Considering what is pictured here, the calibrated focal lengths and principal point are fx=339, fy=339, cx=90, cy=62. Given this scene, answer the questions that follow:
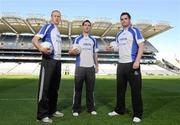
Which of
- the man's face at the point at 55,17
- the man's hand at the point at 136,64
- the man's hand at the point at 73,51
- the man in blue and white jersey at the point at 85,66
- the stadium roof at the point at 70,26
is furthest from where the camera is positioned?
the stadium roof at the point at 70,26

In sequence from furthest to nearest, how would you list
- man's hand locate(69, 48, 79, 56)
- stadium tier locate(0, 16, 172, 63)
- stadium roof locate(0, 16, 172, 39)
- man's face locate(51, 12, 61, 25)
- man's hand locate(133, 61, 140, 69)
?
stadium tier locate(0, 16, 172, 63) → stadium roof locate(0, 16, 172, 39) → man's hand locate(69, 48, 79, 56) → man's face locate(51, 12, 61, 25) → man's hand locate(133, 61, 140, 69)

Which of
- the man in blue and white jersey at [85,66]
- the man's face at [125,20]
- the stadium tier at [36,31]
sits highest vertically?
the stadium tier at [36,31]

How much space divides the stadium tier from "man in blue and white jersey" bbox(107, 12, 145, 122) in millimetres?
64158

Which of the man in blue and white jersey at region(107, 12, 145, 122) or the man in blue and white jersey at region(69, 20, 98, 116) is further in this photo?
the man in blue and white jersey at region(69, 20, 98, 116)

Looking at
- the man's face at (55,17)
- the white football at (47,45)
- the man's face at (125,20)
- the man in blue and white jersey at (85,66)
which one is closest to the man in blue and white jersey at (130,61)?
the man's face at (125,20)

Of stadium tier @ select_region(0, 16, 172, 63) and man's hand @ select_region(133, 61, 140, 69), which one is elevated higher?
stadium tier @ select_region(0, 16, 172, 63)

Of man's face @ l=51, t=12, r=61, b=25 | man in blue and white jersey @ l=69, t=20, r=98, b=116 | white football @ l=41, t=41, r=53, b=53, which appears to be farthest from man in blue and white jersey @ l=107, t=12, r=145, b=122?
white football @ l=41, t=41, r=53, b=53

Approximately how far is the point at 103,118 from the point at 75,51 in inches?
67.0

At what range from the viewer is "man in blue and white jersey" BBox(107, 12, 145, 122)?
709 cm

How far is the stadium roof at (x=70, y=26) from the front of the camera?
71875 millimetres

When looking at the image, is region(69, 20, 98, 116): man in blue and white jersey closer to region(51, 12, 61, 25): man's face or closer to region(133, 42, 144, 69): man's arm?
region(51, 12, 61, 25): man's face

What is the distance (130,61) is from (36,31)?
248 ft

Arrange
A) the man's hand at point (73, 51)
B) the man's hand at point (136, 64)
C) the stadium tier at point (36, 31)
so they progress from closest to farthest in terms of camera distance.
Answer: the man's hand at point (136, 64) → the man's hand at point (73, 51) → the stadium tier at point (36, 31)

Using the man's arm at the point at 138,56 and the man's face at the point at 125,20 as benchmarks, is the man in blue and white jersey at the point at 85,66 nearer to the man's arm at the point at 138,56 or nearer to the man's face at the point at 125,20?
the man's face at the point at 125,20
